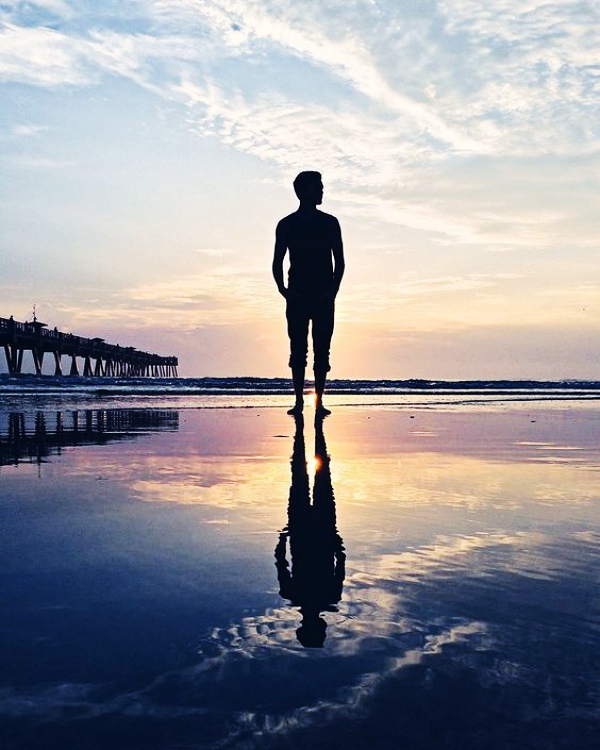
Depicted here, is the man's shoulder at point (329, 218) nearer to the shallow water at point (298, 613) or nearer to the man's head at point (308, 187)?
the man's head at point (308, 187)

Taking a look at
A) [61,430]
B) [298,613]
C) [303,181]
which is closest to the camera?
[298,613]

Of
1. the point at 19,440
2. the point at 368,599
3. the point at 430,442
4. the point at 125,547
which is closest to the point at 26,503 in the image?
the point at 125,547

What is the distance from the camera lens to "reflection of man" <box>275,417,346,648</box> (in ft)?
4.95

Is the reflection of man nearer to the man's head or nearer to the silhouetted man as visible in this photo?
the silhouetted man

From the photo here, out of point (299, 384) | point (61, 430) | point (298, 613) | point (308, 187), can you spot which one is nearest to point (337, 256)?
point (308, 187)

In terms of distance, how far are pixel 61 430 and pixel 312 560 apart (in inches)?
206

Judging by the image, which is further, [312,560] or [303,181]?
[303,181]

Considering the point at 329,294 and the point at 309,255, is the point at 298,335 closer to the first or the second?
the point at 329,294

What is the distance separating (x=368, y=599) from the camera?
1.61 meters

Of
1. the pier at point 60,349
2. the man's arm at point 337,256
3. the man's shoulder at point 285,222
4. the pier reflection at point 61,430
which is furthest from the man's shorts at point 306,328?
the pier at point 60,349

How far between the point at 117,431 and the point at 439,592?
17.8 ft

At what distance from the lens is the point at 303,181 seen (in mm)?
7398

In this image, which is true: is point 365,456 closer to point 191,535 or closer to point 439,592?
point 191,535

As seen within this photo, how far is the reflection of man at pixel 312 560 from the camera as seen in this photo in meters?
1.51
